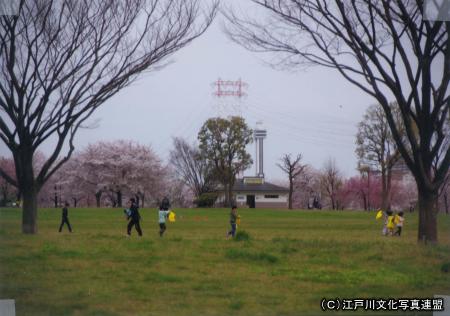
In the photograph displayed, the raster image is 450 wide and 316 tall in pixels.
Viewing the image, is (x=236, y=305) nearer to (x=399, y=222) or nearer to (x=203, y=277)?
(x=203, y=277)

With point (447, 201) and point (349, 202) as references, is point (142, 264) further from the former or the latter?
point (349, 202)

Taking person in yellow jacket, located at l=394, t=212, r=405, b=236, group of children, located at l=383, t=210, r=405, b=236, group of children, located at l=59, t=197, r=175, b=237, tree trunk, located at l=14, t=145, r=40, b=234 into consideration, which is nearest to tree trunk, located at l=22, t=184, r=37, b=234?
tree trunk, located at l=14, t=145, r=40, b=234

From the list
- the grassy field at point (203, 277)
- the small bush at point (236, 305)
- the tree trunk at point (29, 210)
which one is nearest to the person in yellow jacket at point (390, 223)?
the grassy field at point (203, 277)

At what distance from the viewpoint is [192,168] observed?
45531 millimetres

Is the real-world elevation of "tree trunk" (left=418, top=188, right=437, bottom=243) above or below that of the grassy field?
above

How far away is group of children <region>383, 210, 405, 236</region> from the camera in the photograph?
76.8 feet

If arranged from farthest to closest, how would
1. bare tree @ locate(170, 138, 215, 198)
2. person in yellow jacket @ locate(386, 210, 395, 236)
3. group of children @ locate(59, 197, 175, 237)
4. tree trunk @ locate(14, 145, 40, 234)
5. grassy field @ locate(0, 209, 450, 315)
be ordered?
bare tree @ locate(170, 138, 215, 198)
person in yellow jacket @ locate(386, 210, 395, 236)
group of children @ locate(59, 197, 175, 237)
tree trunk @ locate(14, 145, 40, 234)
grassy field @ locate(0, 209, 450, 315)

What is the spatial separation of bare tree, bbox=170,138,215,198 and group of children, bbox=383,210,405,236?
17.3m

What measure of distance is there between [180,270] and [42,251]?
3.62 metres

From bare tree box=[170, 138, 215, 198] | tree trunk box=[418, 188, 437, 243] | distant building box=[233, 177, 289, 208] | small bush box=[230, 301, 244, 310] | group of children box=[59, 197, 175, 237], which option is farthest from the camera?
distant building box=[233, 177, 289, 208]

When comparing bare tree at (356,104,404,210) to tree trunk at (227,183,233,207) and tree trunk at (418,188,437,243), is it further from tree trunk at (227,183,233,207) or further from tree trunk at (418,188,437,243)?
tree trunk at (227,183,233,207)

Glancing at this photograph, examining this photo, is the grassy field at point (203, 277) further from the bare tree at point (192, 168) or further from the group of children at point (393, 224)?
the bare tree at point (192, 168)

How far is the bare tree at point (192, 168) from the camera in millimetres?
41941

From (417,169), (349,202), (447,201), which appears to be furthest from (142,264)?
(349,202)
